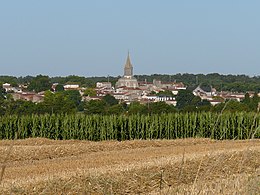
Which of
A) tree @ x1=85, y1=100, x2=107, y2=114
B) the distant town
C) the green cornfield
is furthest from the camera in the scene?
the distant town

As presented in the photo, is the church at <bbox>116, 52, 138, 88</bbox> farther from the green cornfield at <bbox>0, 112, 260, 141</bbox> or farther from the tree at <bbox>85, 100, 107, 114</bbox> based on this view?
the green cornfield at <bbox>0, 112, 260, 141</bbox>

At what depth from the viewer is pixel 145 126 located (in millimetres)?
28891

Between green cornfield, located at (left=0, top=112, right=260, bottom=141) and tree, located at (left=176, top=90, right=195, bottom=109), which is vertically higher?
tree, located at (left=176, top=90, right=195, bottom=109)

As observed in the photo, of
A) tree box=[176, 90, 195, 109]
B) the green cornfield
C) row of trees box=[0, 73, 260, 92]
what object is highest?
row of trees box=[0, 73, 260, 92]

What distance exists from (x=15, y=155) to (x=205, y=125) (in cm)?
1519

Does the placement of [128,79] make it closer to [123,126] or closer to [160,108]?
[160,108]

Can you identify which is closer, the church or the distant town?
the distant town

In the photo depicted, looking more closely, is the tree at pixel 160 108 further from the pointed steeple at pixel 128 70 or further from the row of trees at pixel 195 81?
the pointed steeple at pixel 128 70

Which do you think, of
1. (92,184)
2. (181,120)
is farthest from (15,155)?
(181,120)

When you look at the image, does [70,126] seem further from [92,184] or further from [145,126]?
[92,184]

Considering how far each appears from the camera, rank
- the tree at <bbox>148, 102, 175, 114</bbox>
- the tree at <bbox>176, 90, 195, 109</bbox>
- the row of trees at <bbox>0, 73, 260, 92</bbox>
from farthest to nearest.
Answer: the tree at <bbox>176, 90, 195, 109</bbox>
the tree at <bbox>148, 102, 175, 114</bbox>
the row of trees at <bbox>0, 73, 260, 92</bbox>

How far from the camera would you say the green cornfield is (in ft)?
93.1

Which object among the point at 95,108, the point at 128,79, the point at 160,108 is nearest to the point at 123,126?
the point at 160,108

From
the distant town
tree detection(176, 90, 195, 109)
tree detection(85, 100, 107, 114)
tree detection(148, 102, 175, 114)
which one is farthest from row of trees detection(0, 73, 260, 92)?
tree detection(85, 100, 107, 114)
